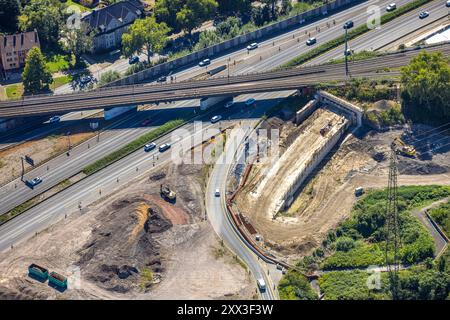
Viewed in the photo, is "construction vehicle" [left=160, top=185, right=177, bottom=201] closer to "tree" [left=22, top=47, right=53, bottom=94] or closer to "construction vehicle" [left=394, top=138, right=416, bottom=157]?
"construction vehicle" [left=394, top=138, right=416, bottom=157]

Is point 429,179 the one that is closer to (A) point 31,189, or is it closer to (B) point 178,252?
(B) point 178,252

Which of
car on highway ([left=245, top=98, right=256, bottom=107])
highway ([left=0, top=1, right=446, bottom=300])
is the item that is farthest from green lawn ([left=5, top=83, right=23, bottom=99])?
car on highway ([left=245, top=98, right=256, bottom=107])

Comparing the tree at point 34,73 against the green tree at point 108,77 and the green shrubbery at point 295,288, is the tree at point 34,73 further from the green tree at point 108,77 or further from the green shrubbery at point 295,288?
the green shrubbery at point 295,288

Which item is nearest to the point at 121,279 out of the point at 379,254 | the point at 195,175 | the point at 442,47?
the point at 195,175

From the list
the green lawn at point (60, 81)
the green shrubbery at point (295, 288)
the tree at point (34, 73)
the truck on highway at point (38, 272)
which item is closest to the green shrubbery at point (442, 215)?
the green shrubbery at point (295, 288)

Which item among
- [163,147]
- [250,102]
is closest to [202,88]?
[250,102]

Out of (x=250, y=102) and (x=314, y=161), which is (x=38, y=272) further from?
(x=250, y=102)
